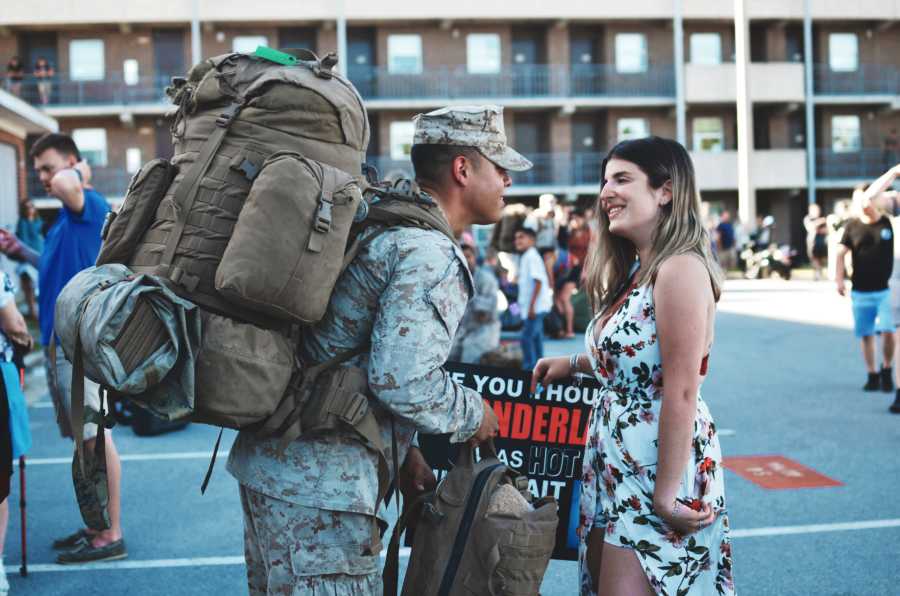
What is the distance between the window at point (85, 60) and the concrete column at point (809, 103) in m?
26.9

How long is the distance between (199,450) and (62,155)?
321 cm

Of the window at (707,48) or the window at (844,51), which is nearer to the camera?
the window at (707,48)

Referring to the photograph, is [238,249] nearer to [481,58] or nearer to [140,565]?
[140,565]

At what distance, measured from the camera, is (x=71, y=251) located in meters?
4.78

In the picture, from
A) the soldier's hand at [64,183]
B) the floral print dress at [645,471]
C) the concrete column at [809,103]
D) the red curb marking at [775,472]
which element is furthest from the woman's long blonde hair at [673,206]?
the concrete column at [809,103]

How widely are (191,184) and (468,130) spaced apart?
0.78 metres

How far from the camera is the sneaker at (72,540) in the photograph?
4871mm

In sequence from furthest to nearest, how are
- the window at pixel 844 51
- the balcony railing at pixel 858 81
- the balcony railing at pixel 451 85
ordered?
the window at pixel 844 51, the balcony railing at pixel 858 81, the balcony railing at pixel 451 85

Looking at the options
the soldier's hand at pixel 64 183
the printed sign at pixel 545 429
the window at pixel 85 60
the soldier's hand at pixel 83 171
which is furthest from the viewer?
the window at pixel 85 60

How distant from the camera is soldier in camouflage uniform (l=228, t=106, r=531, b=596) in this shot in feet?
7.38

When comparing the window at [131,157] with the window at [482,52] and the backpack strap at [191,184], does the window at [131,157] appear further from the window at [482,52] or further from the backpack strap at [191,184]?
the backpack strap at [191,184]

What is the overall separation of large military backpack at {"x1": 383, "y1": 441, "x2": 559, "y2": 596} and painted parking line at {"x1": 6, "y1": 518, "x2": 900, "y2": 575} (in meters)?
2.48

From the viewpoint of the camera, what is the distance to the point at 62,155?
4.89 meters

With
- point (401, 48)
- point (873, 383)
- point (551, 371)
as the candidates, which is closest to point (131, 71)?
point (401, 48)
